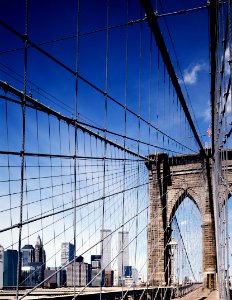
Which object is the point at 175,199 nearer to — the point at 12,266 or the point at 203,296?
the point at 203,296

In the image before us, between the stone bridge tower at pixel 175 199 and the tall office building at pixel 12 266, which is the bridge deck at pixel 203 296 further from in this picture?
the tall office building at pixel 12 266

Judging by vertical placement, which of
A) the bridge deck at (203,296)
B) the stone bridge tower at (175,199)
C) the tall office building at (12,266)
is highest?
the stone bridge tower at (175,199)

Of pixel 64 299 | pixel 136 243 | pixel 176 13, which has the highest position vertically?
pixel 176 13

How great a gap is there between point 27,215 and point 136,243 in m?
3.97

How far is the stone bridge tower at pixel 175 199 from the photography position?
18.4 m

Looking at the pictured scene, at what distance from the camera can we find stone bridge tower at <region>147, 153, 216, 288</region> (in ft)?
60.4

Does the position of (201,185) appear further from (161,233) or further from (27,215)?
(27,215)

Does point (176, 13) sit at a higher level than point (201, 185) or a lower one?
higher

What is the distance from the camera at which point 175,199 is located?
20.7 m

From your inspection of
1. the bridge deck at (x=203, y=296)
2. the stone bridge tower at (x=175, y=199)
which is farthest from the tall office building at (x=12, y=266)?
the stone bridge tower at (x=175, y=199)

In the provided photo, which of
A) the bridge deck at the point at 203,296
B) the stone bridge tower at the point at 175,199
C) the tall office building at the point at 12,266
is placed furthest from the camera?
the tall office building at the point at 12,266

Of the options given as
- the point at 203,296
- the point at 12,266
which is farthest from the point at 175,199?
the point at 12,266

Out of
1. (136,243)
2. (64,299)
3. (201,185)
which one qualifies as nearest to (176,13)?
(136,243)

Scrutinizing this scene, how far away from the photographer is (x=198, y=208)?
2050 cm
